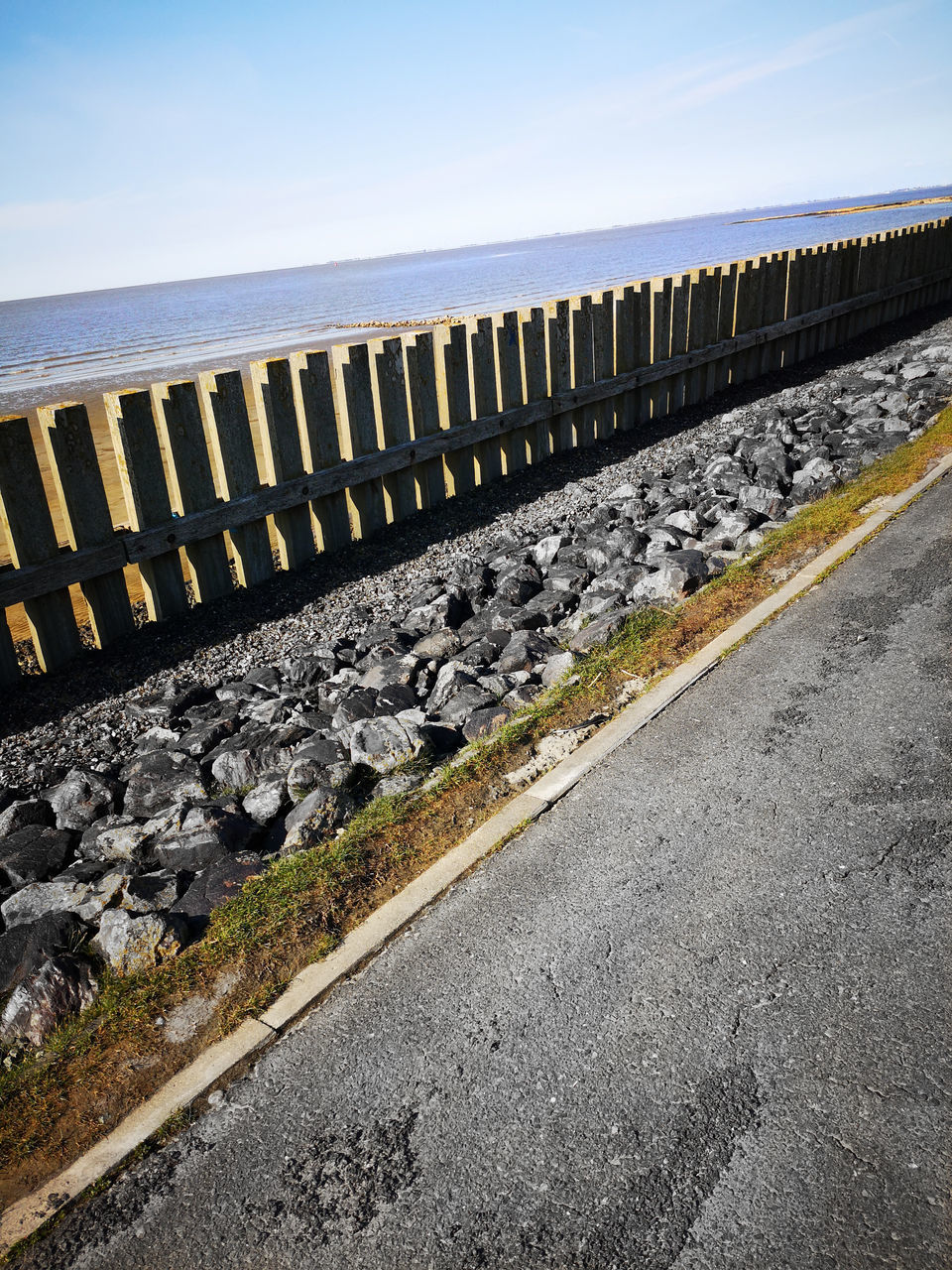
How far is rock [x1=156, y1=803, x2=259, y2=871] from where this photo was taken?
3.41 m

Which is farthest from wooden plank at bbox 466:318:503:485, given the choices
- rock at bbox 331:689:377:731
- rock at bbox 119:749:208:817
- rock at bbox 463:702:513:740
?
rock at bbox 119:749:208:817

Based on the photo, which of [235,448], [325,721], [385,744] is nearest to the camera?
[385,744]

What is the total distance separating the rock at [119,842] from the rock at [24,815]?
351 millimetres

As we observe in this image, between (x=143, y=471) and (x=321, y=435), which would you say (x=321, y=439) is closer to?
(x=321, y=435)

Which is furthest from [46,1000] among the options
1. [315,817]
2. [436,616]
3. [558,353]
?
[558,353]

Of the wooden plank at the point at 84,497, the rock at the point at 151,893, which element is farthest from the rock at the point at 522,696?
the wooden plank at the point at 84,497

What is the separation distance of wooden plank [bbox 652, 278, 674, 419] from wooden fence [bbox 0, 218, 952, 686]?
0.07ft

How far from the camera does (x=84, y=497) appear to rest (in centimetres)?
520

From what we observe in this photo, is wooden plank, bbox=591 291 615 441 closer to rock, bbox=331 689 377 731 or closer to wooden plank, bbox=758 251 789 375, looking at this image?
wooden plank, bbox=758 251 789 375

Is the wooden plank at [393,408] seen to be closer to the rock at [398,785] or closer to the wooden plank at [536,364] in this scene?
the wooden plank at [536,364]

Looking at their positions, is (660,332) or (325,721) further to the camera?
(660,332)

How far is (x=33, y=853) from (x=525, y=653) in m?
2.52

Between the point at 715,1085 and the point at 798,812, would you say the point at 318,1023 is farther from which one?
the point at 798,812

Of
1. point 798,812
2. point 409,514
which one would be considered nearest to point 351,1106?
point 798,812
